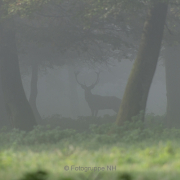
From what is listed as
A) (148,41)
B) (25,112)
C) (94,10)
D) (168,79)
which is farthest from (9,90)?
(168,79)

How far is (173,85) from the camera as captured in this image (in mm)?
17109

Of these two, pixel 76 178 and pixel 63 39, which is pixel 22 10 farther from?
pixel 76 178

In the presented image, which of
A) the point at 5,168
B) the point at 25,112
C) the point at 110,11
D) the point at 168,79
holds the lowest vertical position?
the point at 5,168

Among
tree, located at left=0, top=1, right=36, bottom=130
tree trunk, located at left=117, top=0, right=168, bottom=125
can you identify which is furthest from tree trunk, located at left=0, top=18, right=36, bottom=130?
tree trunk, located at left=117, top=0, right=168, bottom=125

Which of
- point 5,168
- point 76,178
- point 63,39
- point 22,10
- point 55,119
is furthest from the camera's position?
point 55,119

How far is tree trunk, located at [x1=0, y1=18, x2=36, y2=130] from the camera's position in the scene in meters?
12.4

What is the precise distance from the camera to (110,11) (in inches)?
398

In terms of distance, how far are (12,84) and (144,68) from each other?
5.49m

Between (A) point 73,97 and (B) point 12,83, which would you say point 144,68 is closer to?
(B) point 12,83

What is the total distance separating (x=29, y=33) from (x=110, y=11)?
646 cm

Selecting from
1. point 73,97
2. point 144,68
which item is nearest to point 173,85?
point 144,68

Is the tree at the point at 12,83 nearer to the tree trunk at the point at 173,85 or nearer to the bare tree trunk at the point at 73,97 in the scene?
the tree trunk at the point at 173,85

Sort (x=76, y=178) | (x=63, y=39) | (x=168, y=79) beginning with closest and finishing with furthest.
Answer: (x=76, y=178)
(x=63, y=39)
(x=168, y=79)

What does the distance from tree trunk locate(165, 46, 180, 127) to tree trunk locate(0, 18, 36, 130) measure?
23.4 ft
